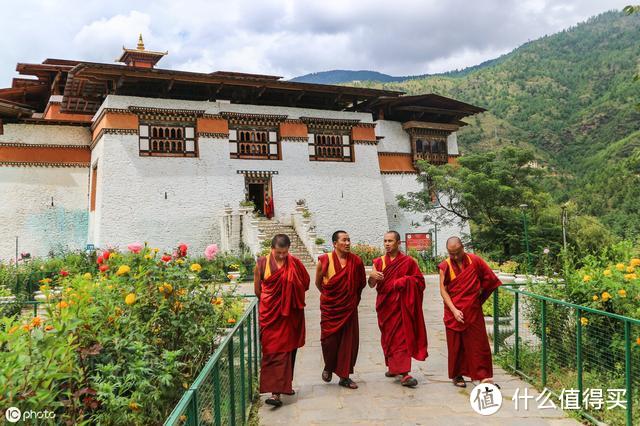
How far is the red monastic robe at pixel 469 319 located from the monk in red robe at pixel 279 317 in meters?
1.57

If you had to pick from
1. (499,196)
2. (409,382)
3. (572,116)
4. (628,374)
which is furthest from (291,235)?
(572,116)

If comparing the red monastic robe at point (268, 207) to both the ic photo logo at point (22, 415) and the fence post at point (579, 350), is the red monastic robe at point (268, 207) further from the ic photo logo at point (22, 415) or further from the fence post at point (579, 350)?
the ic photo logo at point (22, 415)

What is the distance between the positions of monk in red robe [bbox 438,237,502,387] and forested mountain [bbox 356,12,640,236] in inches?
1321

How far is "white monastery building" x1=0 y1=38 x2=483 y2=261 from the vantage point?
18656mm

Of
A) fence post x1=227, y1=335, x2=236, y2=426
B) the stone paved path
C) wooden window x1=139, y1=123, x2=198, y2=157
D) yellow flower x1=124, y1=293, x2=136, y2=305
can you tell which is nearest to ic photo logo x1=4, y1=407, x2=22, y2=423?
yellow flower x1=124, y1=293, x2=136, y2=305

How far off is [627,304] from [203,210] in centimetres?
1665

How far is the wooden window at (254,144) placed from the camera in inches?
814

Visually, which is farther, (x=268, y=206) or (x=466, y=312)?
(x=268, y=206)

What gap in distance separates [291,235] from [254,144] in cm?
415

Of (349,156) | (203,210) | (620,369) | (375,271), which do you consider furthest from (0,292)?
(349,156)

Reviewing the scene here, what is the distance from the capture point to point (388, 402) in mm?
5031

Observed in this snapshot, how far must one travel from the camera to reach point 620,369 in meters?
4.66

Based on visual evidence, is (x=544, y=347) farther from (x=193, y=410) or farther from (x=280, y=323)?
(x=193, y=410)

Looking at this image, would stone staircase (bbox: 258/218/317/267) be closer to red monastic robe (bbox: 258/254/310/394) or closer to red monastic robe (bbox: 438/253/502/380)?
red monastic robe (bbox: 438/253/502/380)
